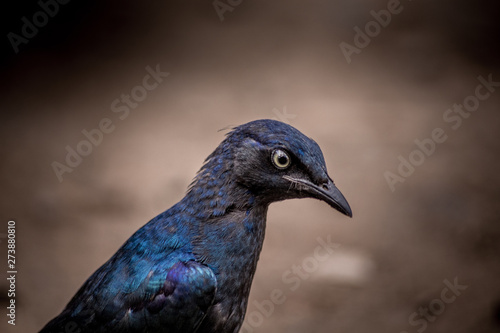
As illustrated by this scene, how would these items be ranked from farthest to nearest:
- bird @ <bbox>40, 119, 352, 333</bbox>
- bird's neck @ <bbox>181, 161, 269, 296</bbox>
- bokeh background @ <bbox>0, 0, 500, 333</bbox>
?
bokeh background @ <bbox>0, 0, 500, 333</bbox> → bird's neck @ <bbox>181, 161, 269, 296</bbox> → bird @ <bbox>40, 119, 352, 333</bbox>

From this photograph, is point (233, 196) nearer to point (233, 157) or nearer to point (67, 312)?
point (233, 157)

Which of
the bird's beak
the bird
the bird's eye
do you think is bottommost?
the bird

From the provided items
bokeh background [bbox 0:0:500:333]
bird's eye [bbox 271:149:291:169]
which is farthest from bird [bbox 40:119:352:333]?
bokeh background [bbox 0:0:500:333]

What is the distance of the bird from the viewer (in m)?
3.19

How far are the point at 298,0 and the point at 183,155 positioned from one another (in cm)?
387

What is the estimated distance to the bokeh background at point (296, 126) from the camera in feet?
20.9

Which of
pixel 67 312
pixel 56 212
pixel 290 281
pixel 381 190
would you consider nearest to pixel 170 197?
pixel 56 212

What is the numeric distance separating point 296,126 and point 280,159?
528 centimetres

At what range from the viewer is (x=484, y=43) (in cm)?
984

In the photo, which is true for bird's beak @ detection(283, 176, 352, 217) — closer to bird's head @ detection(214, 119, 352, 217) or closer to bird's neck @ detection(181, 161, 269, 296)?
bird's head @ detection(214, 119, 352, 217)

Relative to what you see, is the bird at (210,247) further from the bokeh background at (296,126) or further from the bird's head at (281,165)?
the bokeh background at (296,126)

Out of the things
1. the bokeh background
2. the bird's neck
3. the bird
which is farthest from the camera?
the bokeh background

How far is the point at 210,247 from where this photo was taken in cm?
330

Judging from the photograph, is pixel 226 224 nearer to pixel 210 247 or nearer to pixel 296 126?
pixel 210 247
